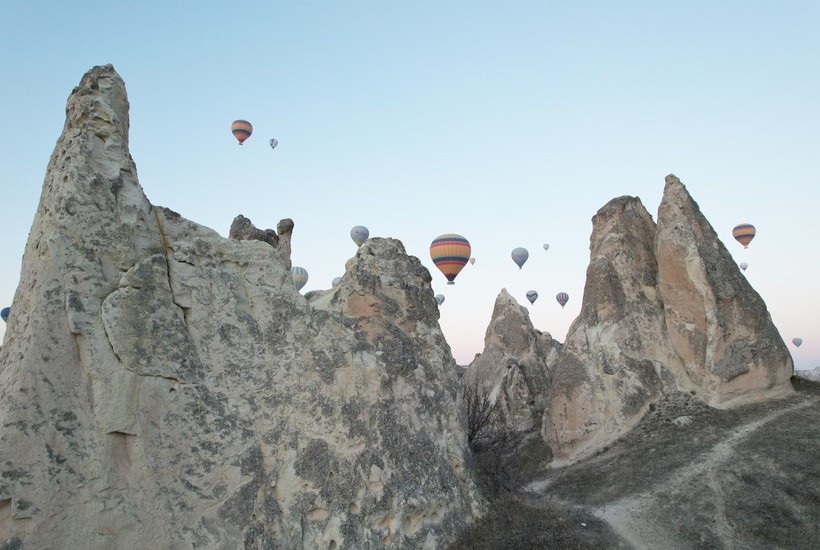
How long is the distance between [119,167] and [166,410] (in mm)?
2873

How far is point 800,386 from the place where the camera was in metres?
12.4

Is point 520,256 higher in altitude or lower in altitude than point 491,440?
higher

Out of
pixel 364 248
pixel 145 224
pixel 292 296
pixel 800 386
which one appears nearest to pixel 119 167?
pixel 145 224

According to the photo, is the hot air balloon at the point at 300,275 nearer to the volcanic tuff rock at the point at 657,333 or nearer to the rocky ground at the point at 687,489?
the volcanic tuff rock at the point at 657,333

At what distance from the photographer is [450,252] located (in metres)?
17.3

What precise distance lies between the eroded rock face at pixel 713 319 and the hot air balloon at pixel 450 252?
525 centimetres

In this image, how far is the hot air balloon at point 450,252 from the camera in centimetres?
1733

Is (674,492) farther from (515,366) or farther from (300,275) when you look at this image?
(300,275)

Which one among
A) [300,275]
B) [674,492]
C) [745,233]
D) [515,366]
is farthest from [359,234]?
[745,233]

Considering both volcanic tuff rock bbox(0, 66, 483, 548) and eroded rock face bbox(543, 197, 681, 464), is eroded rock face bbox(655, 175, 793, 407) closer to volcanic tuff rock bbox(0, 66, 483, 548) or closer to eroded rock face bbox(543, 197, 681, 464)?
eroded rock face bbox(543, 197, 681, 464)

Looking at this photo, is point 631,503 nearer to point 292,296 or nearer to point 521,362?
point 292,296

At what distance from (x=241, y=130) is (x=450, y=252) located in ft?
30.8

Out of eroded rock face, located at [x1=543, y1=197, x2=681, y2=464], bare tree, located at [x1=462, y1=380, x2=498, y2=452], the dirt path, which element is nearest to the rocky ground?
the dirt path

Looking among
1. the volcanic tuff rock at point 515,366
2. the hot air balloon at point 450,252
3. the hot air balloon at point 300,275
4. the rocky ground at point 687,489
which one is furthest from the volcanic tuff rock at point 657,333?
the hot air balloon at point 300,275
